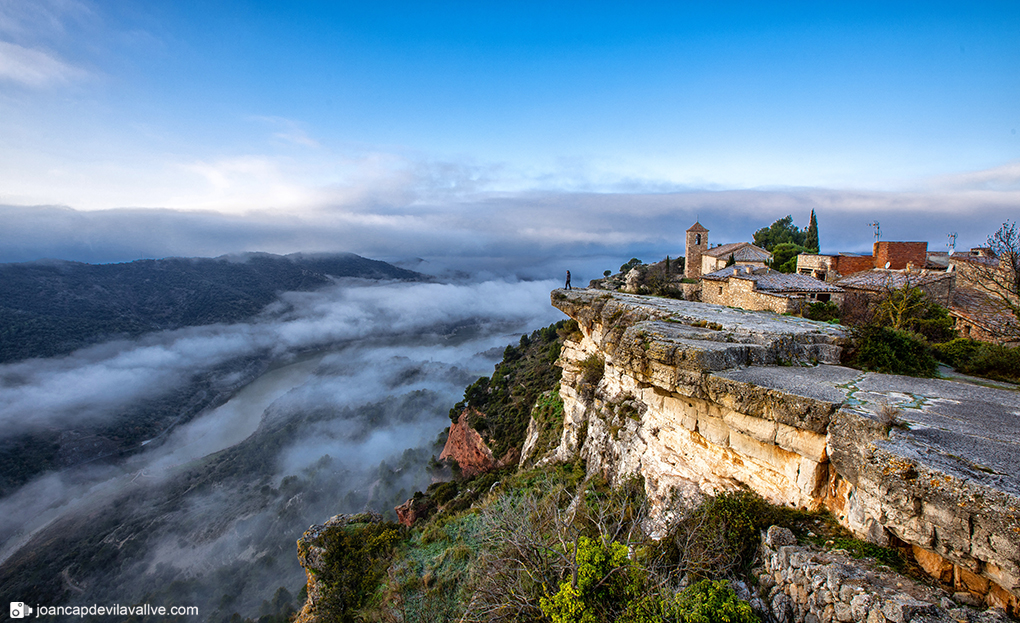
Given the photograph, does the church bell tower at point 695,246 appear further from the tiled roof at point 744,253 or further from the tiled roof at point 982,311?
the tiled roof at point 982,311

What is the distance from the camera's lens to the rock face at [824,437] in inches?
163

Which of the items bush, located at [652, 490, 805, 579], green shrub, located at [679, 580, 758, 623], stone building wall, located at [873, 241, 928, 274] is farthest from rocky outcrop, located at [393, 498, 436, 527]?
stone building wall, located at [873, 241, 928, 274]

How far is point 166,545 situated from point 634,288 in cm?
8487

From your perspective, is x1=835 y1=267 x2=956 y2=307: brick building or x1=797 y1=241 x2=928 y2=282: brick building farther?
x1=797 y1=241 x2=928 y2=282: brick building

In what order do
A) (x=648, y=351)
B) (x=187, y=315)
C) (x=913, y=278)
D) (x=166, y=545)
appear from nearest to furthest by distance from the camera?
(x=648, y=351) → (x=913, y=278) → (x=166, y=545) → (x=187, y=315)

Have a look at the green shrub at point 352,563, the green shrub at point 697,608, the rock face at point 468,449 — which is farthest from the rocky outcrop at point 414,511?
the green shrub at point 697,608

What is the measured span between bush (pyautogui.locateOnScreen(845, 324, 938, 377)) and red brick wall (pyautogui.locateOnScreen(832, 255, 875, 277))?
2679 cm

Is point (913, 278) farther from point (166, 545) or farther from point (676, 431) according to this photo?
point (166, 545)

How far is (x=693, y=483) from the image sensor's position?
9492mm

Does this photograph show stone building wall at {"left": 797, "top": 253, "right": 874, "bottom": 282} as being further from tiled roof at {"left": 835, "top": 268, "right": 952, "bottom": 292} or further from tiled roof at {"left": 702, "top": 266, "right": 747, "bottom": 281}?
tiled roof at {"left": 702, "top": 266, "right": 747, "bottom": 281}

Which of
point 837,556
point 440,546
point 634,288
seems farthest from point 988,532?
point 634,288

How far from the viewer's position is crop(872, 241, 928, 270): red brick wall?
2884cm

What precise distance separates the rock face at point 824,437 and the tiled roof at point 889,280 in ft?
47.1

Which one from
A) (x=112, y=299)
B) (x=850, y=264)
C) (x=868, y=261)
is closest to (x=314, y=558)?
(x=850, y=264)
